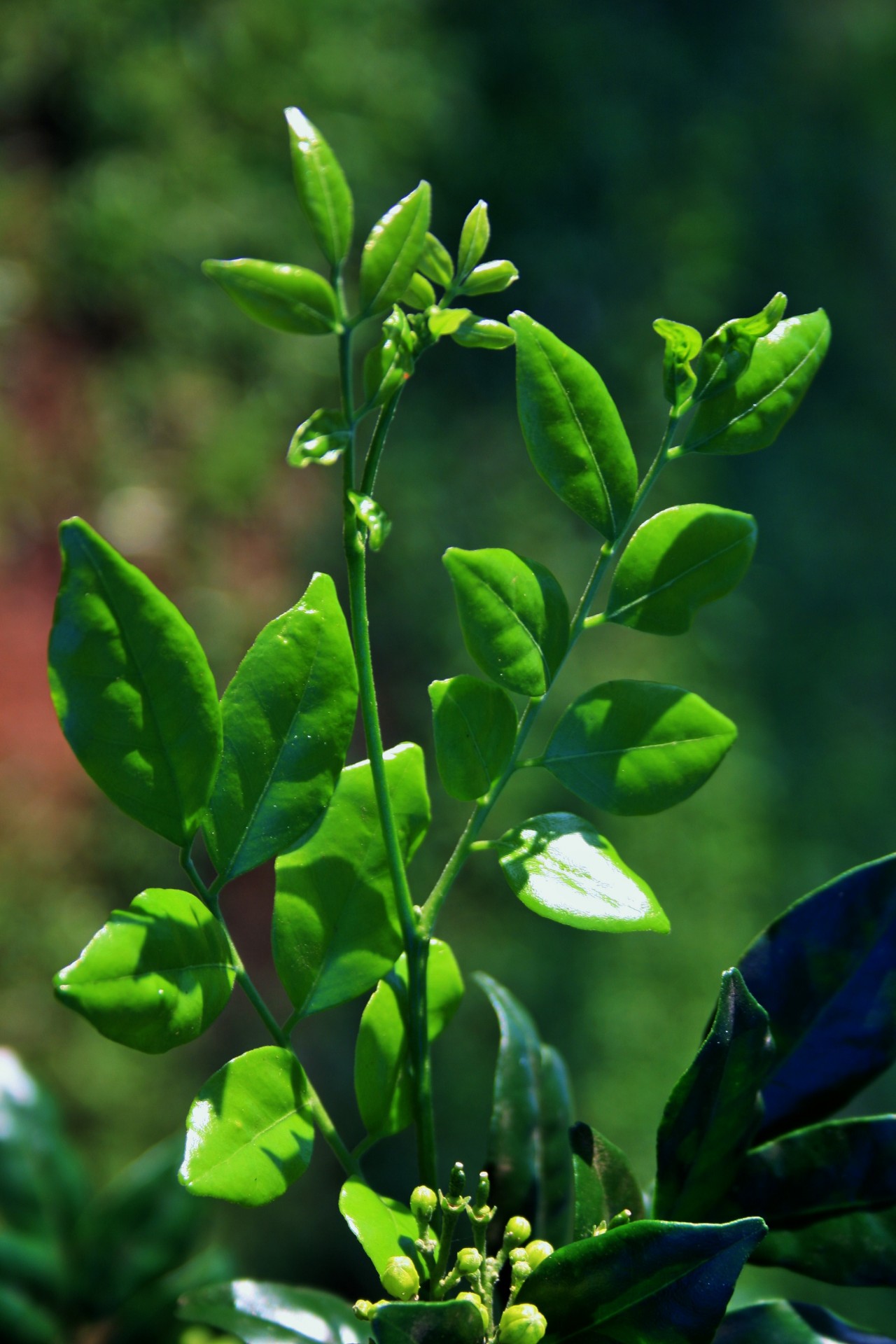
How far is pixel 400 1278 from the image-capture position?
376 millimetres

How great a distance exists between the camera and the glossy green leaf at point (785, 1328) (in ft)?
1.45

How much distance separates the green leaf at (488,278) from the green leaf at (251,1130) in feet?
0.85

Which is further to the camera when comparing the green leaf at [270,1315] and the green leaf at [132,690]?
the green leaf at [270,1315]

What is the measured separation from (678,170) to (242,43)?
106 centimetres

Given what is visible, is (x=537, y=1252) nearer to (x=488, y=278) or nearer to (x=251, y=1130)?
(x=251, y=1130)

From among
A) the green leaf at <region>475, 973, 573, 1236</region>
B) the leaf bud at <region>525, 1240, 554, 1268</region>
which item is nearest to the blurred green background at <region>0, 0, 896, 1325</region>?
the green leaf at <region>475, 973, 573, 1236</region>

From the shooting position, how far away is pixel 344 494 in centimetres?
38

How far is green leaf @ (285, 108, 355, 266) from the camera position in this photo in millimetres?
359

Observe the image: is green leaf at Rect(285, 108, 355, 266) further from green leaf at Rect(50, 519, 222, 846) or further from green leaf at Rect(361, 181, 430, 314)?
green leaf at Rect(50, 519, 222, 846)

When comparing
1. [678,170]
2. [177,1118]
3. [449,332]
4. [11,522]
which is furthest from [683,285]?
[449,332]

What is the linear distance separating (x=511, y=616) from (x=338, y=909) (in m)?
0.12

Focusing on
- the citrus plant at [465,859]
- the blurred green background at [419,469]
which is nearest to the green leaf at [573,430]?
the citrus plant at [465,859]

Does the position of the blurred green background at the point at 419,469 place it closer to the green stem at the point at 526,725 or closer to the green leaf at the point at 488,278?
the green stem at the point at 526,725

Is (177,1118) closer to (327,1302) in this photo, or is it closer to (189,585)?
(189,585)
